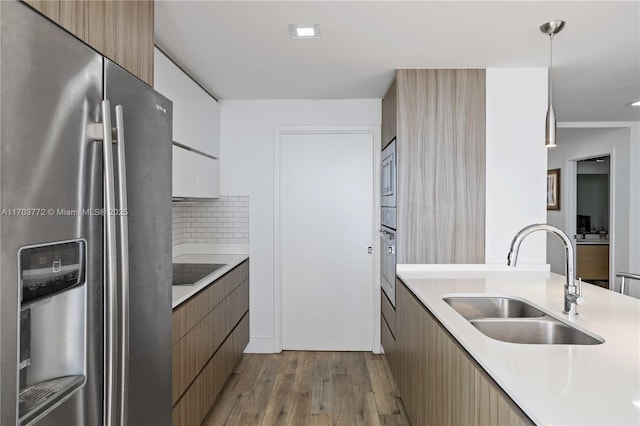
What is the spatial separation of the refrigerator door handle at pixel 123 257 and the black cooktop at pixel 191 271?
132 cm

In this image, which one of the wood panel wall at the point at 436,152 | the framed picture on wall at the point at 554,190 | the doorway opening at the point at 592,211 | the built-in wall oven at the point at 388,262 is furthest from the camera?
the doorway opening at the point at 592,211

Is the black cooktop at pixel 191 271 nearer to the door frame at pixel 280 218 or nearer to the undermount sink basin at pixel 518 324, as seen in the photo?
the door frame at pixel 280 218

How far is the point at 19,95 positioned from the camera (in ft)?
2.85

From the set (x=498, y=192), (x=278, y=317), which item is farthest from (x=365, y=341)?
(x=498, y=192)

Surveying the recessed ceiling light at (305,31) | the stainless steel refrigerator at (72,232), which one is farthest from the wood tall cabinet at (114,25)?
the recessed ceiling light at (305,31)

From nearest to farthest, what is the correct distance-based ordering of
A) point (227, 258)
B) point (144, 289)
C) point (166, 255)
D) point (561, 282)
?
point (144, 289) → point (166, 255) → point (561, 282) → point (227, 258)

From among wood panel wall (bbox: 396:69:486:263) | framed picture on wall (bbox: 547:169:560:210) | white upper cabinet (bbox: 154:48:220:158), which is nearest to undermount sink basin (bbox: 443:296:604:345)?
wood panel wall (bbox: 396:69:486:263)

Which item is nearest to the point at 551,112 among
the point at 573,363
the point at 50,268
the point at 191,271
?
the point at 573,363

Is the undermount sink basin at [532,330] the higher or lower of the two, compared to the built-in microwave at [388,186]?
lower

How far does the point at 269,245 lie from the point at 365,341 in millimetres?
1280

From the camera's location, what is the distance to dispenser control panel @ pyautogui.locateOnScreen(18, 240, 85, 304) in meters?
0.90

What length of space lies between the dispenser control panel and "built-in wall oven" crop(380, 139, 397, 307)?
7.71ft

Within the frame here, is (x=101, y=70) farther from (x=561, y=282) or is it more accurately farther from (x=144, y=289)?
(x=561, y=282)

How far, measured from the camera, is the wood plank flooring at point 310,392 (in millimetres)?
2756
